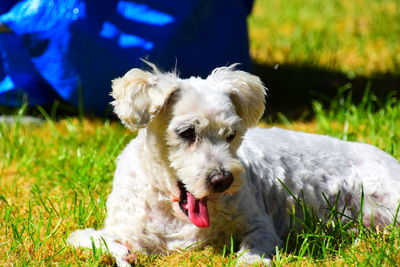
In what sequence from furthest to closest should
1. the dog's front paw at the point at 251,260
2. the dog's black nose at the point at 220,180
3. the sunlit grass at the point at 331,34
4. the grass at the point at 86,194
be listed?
the sunlit grass at the point at 331,34
the grass at the point at 86,194
the dog's front paw at the point at 251,260
the dog's black nose at the point at 220,180

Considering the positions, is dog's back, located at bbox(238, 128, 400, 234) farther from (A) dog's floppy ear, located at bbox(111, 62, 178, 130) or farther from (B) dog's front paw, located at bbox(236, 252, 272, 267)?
(A) dog's floppy ear, located at bbox(111, 62, 178, 130)

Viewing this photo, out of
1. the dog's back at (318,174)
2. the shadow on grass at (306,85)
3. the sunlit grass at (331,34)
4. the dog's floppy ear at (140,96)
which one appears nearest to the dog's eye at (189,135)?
the dog's floppy ear at (140,96)

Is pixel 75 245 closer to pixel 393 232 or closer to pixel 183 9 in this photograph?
pixel 393 232

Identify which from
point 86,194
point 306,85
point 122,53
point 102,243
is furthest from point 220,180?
point 306,85

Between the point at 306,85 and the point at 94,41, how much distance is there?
2134mm

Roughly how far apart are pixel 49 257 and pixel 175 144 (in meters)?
0.82

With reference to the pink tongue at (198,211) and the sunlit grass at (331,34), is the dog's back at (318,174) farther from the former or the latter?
the sunlit grass at (331,34)

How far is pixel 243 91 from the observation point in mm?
3330

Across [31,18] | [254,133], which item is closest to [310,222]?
[254,133]

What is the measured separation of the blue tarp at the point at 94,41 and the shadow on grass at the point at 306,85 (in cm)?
90

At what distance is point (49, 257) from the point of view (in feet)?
10.5

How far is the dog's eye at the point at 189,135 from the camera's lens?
10.3ft

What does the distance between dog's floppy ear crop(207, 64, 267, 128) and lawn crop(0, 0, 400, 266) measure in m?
0.65

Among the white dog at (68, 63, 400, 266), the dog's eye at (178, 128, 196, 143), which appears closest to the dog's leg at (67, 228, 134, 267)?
the white dog at (68, 63, 400, 266)
